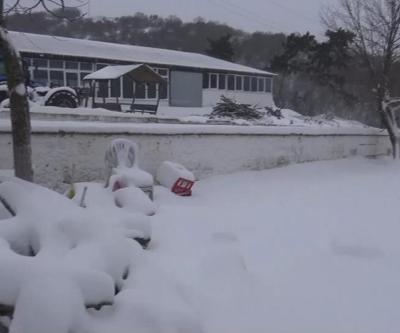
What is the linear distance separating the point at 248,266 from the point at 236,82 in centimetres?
2737

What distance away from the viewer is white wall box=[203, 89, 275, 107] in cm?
3016

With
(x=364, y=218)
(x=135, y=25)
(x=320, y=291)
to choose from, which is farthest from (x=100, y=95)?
(x=135, y=25)

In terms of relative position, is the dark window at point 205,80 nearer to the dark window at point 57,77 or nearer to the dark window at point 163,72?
the dark window at point 163,72

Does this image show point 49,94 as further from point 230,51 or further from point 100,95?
point 230,51

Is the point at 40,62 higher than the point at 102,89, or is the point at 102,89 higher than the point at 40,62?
the point at 40,62

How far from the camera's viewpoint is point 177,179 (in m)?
8.18

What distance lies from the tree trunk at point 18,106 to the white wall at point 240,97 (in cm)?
2501

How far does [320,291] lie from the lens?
4.43 meters

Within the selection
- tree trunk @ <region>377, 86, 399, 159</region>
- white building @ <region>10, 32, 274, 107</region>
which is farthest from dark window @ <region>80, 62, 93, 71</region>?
tree trunk @ <region>377, 86, 399, 159</region>

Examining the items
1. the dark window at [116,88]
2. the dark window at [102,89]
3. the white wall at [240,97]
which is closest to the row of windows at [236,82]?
the white wall at [240,97]

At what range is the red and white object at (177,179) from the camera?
820 centimetres

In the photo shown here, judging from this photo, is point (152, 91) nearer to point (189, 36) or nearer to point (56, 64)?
point (56, 64)

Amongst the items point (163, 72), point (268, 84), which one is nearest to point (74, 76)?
point (163, 72)

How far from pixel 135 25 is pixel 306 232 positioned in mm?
46510
